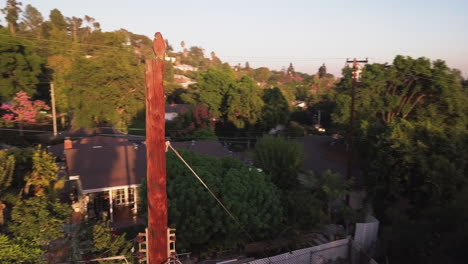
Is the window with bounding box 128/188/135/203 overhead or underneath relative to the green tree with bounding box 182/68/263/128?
underneath

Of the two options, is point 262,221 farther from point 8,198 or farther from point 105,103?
point 105,103

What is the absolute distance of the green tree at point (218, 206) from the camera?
1091 cm

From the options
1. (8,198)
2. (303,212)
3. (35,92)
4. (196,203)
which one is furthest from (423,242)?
(35,92)

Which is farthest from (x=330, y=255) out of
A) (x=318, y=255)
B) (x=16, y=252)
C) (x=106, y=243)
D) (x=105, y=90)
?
(x=105, y=90)

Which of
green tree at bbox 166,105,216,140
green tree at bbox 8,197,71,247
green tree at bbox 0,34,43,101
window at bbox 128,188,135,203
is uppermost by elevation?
green tree at bbox 0,34,43,101

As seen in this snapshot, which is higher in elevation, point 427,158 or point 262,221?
point 427,158

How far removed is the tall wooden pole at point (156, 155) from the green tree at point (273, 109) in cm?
2862

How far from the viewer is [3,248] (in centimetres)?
735

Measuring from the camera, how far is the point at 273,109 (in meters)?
33.4

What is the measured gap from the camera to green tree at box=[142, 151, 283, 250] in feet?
35.8

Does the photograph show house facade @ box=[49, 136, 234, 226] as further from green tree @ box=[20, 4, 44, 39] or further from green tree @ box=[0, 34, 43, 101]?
green tree @ box=[20, 4, 44, 39]

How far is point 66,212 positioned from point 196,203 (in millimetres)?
Result: 3744

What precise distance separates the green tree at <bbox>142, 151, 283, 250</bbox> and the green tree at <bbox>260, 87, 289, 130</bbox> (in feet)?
67.0

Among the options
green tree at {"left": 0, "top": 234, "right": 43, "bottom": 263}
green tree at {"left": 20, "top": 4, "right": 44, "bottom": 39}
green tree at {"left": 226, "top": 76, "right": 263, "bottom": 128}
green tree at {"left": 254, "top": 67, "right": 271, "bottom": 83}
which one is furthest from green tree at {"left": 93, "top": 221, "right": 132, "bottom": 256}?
green tree at {"left": 254, "top": 67, "right": 271, "bottom": 83}
